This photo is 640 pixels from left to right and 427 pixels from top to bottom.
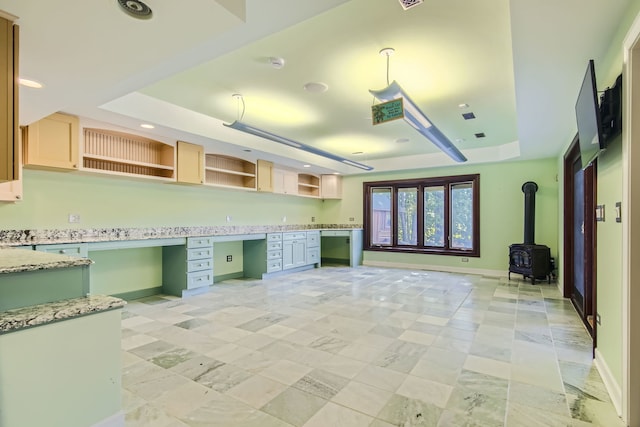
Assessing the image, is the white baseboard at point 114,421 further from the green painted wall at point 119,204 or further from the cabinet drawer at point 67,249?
the green painted wall at point 119,204

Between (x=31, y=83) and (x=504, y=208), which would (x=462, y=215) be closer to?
(x=504, y=208)

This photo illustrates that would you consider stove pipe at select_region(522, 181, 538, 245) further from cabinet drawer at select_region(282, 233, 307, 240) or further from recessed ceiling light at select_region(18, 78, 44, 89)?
recessed ceiling light at select_region(18, 78, 44, 89)

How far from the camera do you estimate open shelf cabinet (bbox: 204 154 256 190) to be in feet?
20.0

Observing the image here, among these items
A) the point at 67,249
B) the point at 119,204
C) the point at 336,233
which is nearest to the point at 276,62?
the point at 67,249

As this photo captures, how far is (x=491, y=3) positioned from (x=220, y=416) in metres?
3.33

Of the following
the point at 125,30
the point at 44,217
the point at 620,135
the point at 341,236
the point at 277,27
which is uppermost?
the point at 277,27

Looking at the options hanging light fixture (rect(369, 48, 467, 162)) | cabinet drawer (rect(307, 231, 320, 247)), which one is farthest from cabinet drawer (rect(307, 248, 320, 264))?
hanging light fixture (rect(369, 48, 467, 162))

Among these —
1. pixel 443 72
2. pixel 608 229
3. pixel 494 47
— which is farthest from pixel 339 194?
pixel 608 229

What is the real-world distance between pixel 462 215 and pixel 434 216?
634mm

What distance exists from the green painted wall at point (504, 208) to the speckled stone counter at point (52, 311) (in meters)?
6.98

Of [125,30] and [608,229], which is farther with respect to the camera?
[608,229]

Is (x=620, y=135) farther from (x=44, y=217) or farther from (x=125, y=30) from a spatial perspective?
(x=44, y=217)

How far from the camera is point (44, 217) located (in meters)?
3.98

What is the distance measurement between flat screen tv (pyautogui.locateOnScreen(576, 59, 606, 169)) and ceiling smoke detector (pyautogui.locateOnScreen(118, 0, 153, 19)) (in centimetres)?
260
